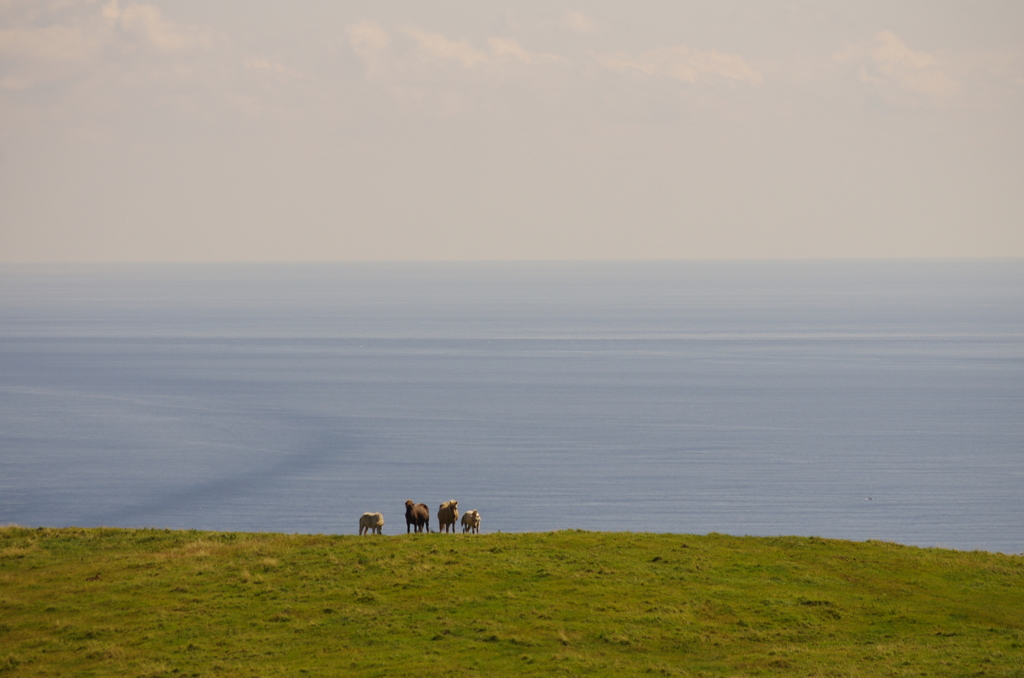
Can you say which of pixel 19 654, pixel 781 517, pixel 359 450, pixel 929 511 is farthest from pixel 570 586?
pixel 359 450

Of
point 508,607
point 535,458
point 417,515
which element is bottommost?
point 508,607

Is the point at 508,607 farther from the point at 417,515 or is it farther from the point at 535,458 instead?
the point at 535,458

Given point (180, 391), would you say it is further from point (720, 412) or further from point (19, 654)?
point (19, 654)

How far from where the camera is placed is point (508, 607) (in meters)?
28.5

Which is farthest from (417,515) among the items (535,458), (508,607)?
(535,458)

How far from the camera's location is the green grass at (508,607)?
25531 millimetres

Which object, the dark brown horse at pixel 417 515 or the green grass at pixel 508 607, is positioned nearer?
the green grass at pixel 508 607

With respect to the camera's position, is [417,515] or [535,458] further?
[535,458]

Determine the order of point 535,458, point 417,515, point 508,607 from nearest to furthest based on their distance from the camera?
point 508,607 < point 417,515 < point 535,458

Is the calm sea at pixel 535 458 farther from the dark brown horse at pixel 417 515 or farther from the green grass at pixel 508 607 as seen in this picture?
the green grass at pixel 508 607

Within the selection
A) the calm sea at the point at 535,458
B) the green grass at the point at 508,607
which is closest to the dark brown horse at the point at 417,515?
the green grass at the point at 508,607

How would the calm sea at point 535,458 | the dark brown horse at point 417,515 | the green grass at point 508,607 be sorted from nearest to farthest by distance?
the green grass at point 508,607 → the dark brown horse at point 417,515 → the calm sea at point 535,458

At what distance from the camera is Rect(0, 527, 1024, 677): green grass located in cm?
2553

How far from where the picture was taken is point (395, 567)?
3145cm
